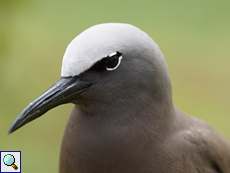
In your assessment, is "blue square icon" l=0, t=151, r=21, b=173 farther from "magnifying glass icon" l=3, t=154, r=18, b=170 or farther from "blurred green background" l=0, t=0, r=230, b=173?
"blurred green background" l=0, t=0, r=230, b=173

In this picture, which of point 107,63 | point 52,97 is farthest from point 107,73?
point 52,97

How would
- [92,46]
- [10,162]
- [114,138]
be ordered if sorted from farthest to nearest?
[10,162]
[114,138]
[92,46]

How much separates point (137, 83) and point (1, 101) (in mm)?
1148

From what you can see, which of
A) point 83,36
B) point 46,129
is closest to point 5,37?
point 83,36

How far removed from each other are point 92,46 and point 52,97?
33cm

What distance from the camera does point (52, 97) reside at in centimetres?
189

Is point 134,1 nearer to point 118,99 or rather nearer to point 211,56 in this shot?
point 211,56

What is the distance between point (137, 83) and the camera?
2012 mm

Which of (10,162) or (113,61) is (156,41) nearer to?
(10,162)

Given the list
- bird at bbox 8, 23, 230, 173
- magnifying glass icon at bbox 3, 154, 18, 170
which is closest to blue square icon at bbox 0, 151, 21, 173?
magnifying glass icon at bbox 3, 154, 18, 170

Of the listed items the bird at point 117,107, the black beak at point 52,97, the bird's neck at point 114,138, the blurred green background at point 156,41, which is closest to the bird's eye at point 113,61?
the bird at point 117,107

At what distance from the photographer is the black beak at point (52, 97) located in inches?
73.4

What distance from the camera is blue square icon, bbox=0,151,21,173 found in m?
2.53

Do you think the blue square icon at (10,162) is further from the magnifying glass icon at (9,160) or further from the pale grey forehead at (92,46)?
the pale grey forehead at (92,46)
